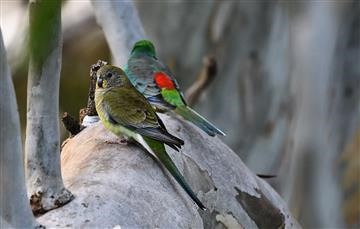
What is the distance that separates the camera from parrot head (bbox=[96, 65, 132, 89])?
390cm

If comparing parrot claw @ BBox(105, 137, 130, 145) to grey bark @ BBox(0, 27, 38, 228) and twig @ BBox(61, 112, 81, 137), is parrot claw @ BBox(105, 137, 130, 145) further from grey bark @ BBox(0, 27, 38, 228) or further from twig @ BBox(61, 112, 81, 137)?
grey bark @ BBox(0, 27, 38, 228)

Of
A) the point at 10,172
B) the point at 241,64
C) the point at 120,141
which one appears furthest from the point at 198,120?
the point at 241,64

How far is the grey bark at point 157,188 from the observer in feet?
8.65

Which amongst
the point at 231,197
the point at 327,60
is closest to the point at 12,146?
the point at 231,197

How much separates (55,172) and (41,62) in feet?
1.18

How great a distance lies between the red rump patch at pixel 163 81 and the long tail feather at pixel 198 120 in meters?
0.31

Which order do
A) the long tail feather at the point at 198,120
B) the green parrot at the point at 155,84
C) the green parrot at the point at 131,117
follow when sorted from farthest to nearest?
the green parrot at the point at 155,84, the long tail feather at the point at 198,120, the green parrot at the point at 131,117

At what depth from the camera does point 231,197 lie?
144 inches

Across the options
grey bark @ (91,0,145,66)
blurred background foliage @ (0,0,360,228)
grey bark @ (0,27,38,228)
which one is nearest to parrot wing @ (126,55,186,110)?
grey bark @ (91,0,145,66)

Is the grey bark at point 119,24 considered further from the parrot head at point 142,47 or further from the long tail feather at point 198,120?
the long tail feather at point 198,120

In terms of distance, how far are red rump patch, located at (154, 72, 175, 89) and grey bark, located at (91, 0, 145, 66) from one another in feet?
1.35

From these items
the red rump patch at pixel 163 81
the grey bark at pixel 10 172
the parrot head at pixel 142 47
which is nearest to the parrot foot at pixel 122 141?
the grey bark at pixel 10 172

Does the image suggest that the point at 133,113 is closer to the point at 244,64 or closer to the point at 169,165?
the point at 169,165

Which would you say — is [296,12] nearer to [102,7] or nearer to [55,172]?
[102,7]
